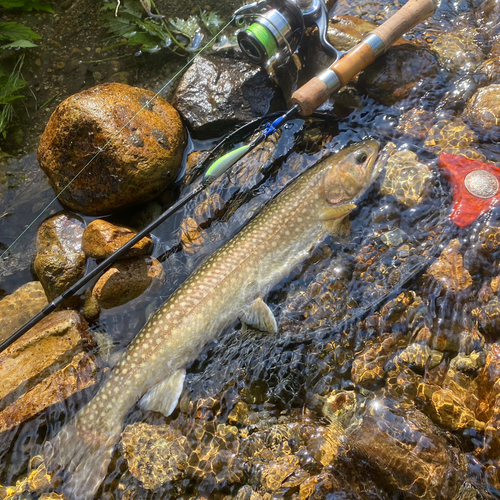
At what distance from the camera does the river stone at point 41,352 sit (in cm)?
307

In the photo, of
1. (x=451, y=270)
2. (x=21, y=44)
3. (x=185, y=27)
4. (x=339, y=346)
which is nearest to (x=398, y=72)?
(x=451, y=270)

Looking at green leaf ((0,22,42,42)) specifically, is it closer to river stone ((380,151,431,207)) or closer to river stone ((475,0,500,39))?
river stone ((380,151,431,207))

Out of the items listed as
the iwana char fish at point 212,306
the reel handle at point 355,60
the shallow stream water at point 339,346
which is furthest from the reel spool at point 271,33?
the iwana char fish at point 212,306

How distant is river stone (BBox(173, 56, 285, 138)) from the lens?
4.11 m

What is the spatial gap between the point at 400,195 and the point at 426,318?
4.07ft

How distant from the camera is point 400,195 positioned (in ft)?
12.0

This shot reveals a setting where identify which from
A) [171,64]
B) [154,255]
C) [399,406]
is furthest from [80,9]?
[399,406]

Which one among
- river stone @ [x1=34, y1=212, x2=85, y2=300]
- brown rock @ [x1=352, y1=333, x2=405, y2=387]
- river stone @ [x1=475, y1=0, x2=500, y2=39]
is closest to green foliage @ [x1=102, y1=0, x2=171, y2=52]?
river stone @ [x1=34, y1=212, x2=85, y2=300]

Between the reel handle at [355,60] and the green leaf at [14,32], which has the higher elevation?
the green leaf at [14,32]

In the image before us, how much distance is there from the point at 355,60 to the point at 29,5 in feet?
14.8

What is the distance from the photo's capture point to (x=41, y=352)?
10.5ft

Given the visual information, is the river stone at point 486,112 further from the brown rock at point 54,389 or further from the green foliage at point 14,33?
the green foliage at point 14,33

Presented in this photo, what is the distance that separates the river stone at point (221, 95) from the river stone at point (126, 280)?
1.65 metres

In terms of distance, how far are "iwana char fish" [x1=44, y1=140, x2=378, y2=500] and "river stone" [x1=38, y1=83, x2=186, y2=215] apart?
3.52 feet
